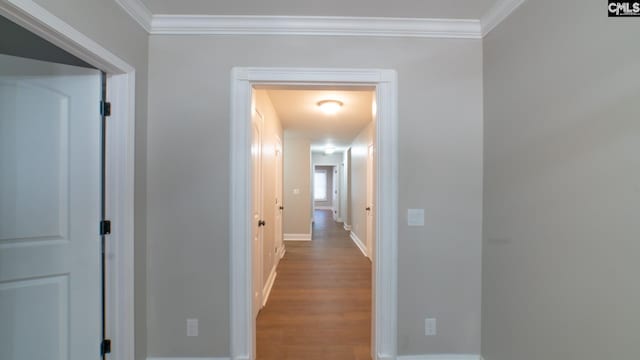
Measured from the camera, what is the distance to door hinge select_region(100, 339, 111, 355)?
1496 millimetres

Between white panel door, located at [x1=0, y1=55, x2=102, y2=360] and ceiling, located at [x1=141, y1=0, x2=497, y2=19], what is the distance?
2.36 feet

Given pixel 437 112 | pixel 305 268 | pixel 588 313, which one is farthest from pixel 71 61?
pixel 305 268

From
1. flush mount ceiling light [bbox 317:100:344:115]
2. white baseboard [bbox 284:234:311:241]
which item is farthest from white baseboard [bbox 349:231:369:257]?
flush mount ceiling light [bbox 317:100:344:115]

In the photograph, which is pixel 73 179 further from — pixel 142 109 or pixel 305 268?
pixel 305 268

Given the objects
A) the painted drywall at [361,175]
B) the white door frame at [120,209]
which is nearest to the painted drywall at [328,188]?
the painted drywall at [361,175]

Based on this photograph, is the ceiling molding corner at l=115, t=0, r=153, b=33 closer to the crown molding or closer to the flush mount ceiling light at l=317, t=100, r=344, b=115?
the crown molding

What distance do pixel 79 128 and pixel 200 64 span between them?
33.1 inches

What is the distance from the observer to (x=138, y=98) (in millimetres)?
1664

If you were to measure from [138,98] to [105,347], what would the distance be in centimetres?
159

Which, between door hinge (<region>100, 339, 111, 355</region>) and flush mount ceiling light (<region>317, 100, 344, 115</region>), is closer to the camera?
door hinge (<region>100, 339, 111, 355</region>)

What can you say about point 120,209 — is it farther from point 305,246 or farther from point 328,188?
point 328,188

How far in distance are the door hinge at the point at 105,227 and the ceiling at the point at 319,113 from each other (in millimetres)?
1817

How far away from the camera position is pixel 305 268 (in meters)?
4.12

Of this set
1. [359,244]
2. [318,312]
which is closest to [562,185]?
[318,312]
